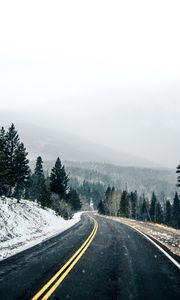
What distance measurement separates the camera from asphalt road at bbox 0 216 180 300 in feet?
28.9

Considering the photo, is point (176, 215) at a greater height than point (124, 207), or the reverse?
point (124, 207)

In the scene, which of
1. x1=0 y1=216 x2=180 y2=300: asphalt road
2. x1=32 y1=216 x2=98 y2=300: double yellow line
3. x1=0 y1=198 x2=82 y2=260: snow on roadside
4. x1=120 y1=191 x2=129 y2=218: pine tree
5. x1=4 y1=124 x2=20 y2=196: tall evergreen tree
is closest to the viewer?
x1=32 y1=216 x2=98 y2=300: double yellow line

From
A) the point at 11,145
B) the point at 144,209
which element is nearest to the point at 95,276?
the point at 11,145

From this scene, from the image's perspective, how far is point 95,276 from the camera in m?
11.0

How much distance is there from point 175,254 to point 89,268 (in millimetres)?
5909

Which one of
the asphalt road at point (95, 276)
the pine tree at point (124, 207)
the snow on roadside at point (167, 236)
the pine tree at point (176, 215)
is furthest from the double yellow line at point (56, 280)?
the pine tree at point (124, 207)

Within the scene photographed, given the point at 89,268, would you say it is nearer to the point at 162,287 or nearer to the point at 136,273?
the point at 136,273

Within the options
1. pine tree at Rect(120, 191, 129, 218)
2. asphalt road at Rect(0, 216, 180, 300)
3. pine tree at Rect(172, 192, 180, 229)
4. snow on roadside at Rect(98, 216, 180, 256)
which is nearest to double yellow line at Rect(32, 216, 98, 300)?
asphalt road at Rect(0, 216, 180, 300)

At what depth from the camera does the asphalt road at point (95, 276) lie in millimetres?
8797

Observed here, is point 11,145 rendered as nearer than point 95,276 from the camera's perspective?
No

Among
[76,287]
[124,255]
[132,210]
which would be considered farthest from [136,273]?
[132,210]

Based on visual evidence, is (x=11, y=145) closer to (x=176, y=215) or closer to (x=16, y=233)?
(x=16, y=233)

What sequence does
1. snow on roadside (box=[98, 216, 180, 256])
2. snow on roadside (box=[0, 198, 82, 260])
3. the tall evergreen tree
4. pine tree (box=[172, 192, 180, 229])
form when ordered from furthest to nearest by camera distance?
pine tree (box=[172, 192, 180, 229]), the tall evergreen tree, snow on roadside (box=[98, 216, 180, 256]), snow on roadside (box=[0, 198, 82, 260])

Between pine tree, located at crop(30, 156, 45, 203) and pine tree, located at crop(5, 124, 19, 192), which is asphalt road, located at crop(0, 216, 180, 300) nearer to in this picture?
pine tree, located at crop(5, 124, 19, 192)
